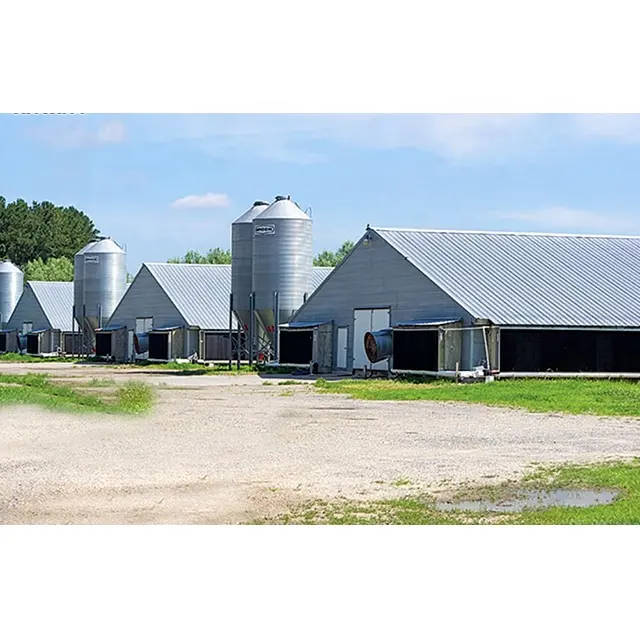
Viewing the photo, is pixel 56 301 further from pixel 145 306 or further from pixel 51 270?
pixel 51 270

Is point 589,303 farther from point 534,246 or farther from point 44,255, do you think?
point 44,255

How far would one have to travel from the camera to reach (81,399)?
81.1 ft

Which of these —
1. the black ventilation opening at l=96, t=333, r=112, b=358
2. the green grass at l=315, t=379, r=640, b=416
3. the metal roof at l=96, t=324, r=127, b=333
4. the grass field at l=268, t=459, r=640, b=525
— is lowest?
the grass field at l=268, t=459, r=640, b=525

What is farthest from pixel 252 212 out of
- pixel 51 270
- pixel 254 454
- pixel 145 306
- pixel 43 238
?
pixel 43 238

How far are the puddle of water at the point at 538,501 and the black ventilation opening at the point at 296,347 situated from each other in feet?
93.5

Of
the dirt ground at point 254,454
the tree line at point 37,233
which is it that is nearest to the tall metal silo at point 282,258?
Result: the dirt ground at point 254,454

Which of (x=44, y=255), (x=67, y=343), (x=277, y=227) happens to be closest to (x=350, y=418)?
(x=277, y=227)

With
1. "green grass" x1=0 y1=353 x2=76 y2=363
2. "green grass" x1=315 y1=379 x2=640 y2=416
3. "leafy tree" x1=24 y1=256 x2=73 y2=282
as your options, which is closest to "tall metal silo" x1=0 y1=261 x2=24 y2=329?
"green grass" x1=0 y1=353 x2=76 y2=363

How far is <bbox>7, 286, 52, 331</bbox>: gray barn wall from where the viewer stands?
69.4 metres

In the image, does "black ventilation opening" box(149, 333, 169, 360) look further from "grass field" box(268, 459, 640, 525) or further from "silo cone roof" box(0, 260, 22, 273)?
"grass field" box(268, 459, 640, 525)

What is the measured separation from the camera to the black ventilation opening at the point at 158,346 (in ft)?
172

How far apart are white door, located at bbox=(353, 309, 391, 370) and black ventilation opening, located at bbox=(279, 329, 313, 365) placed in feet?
7.26

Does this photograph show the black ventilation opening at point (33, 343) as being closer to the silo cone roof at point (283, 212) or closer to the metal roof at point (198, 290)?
the metal roof at point (198, 290)

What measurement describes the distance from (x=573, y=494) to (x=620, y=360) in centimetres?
2306
